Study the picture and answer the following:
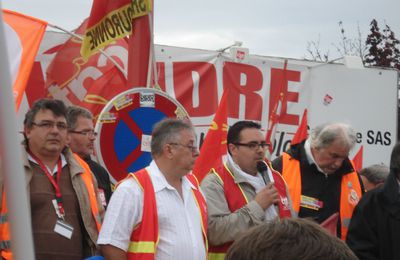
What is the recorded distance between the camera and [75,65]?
686 cm

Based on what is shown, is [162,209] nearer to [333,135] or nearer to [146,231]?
[146,231]

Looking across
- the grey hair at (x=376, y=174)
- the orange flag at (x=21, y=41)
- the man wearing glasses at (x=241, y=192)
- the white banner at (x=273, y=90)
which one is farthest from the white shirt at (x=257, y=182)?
the white banner at (x=273, y=90)

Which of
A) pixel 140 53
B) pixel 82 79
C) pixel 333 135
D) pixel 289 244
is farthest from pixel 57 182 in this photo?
pixel 82 79

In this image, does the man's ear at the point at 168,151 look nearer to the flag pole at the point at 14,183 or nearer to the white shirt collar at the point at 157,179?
the white shirt collar at the point at 157,179

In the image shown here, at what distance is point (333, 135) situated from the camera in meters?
4.23

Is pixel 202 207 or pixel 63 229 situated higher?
pixel 202 207

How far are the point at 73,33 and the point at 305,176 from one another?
3.57 meters

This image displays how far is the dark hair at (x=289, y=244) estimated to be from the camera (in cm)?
120

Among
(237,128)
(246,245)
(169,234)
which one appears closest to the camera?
(246,245)

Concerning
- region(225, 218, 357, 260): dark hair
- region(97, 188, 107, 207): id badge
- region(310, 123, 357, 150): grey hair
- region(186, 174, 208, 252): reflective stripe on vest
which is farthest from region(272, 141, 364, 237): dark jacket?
region(225, 218, 357, 260): dark hair

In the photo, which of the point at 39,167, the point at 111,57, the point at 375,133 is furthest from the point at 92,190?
the point at 375,133

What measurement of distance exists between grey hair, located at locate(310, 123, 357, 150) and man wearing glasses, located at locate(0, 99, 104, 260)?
4.83ft

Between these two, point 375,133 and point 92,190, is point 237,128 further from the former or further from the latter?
point 375,133

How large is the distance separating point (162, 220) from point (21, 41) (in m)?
2.29
